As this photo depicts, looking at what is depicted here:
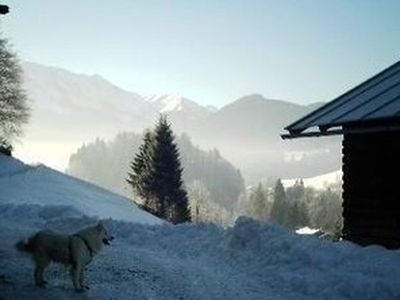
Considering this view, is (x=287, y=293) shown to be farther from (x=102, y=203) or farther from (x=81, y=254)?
(x=102, y=203)

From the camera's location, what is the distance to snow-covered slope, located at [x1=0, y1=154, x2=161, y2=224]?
37188mm

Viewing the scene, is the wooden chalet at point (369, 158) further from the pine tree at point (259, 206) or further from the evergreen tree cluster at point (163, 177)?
the pine tree at point (259, 206)

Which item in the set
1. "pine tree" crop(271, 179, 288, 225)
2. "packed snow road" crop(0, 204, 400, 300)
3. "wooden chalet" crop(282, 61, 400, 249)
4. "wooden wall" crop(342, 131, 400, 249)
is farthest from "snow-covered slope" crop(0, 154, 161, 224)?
"pine tree" crop(271, 179, 288, 225)

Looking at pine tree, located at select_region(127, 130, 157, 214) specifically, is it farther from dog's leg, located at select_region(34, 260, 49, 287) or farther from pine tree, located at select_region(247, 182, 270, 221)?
pine tree, located at select_region(247, 182, 270, 221)

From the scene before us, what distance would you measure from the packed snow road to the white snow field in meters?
0.02

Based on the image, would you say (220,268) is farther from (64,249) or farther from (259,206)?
(259,206)

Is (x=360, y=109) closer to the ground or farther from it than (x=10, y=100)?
closer to the ground

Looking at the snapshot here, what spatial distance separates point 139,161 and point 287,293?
62.2 metres

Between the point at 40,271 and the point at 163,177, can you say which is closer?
the point at 40,271

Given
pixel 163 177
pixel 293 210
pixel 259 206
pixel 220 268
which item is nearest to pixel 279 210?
pixel 293 210

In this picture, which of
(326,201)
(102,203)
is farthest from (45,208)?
(326,201)

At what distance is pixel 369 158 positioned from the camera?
14.8 metres

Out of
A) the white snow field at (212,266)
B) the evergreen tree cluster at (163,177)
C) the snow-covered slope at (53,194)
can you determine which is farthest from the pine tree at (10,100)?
the white snow field at (212,266)

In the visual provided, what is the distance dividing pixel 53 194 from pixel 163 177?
2770cm
